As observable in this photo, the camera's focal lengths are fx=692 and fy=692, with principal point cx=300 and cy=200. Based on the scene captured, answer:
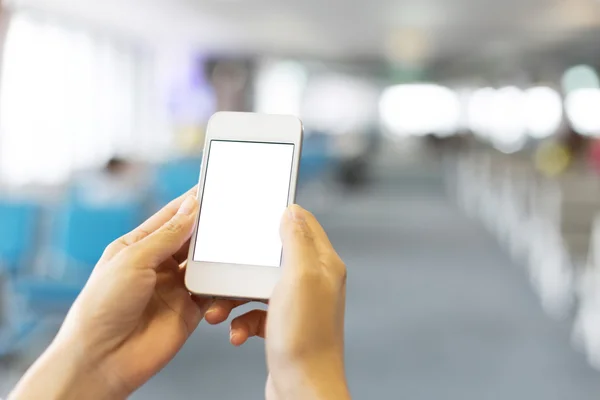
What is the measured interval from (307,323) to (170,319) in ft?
0.88

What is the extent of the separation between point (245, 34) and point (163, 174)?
23.7 feet

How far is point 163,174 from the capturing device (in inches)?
236

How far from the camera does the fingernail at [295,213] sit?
864mm

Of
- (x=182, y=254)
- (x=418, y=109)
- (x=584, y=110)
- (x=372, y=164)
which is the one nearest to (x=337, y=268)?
(x=182, y=254)

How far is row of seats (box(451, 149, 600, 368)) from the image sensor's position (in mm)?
4012

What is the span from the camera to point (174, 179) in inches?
230

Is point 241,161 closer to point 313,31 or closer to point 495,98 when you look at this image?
point 313,31

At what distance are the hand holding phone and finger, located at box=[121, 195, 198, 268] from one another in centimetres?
16

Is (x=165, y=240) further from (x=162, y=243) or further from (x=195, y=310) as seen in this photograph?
(x=195, y=310)

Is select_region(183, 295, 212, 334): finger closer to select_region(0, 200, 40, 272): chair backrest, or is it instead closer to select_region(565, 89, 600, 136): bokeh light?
select_region(0, 200, 40, 272): chair backrest

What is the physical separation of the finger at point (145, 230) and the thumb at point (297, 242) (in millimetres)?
199

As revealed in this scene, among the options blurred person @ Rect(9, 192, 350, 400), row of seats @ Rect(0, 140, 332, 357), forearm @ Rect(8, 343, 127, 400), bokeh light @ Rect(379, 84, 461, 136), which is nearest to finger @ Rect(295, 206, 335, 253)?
blurred person @ Rect(9, 192, 350, 400)

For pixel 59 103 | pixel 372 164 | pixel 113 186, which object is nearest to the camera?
pixel 113 186

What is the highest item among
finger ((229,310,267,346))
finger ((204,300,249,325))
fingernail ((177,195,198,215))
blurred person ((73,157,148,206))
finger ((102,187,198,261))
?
fingernail ((177,195,198,215))
